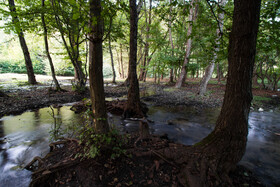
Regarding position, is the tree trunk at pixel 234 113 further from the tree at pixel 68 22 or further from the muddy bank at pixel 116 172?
the tree at pixel 68 22

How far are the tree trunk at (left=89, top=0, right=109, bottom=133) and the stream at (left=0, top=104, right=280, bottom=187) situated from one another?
1.90 feet

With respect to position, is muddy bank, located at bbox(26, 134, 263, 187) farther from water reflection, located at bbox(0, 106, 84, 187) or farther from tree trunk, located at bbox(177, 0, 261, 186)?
water reflection, located at bbox(0, 106, 84, 187)

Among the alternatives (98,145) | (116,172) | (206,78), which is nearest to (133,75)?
(98,145)

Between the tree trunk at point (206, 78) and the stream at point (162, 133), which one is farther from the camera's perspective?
the tree trunk at point (206, 78)

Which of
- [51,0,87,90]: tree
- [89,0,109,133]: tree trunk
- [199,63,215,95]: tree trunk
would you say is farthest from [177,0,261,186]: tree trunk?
Result: [199,63,215,95]: tree trunk

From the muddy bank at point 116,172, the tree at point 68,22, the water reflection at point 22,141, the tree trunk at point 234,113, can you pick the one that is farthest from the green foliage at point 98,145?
the tree at point 68,22

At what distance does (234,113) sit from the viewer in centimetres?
254

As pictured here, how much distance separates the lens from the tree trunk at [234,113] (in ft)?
7.45

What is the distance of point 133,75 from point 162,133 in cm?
301

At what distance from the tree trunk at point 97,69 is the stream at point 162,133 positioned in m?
0.58

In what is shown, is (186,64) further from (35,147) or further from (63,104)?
(35,147)

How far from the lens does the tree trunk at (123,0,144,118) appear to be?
234 inches

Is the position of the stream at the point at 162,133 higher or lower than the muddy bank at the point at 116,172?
lower

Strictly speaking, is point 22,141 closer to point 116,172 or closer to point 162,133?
point 116,172
